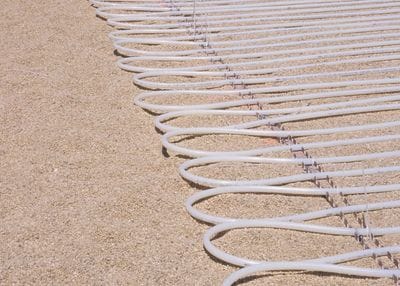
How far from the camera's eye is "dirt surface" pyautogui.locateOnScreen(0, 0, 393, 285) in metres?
3.06

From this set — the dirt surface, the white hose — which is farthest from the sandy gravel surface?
the white hose

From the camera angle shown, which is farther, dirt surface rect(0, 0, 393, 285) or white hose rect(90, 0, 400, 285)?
white hose rect(90, 0, 400, 285)

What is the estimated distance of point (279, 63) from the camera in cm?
511

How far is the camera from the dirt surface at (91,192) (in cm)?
306

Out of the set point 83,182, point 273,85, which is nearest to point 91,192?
point 83,182

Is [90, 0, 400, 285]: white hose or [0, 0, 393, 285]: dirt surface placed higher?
[90, 0, 400, 285]: white hose

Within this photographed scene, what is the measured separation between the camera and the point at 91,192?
11.9ft

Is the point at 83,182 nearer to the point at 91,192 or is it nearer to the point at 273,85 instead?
the point at 91,192

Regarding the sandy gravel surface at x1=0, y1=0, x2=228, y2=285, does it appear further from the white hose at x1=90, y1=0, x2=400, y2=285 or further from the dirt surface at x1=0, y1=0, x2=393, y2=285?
the white hose at x1=90, y1=0, x2=400, y2=285

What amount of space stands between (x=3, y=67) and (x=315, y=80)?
242 centimetres

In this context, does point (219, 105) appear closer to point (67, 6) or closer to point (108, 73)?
point (108, 73)

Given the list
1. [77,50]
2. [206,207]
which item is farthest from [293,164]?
[77,50]

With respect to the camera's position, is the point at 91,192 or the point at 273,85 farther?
the point at 273,85

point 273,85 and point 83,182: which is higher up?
point 273,85
